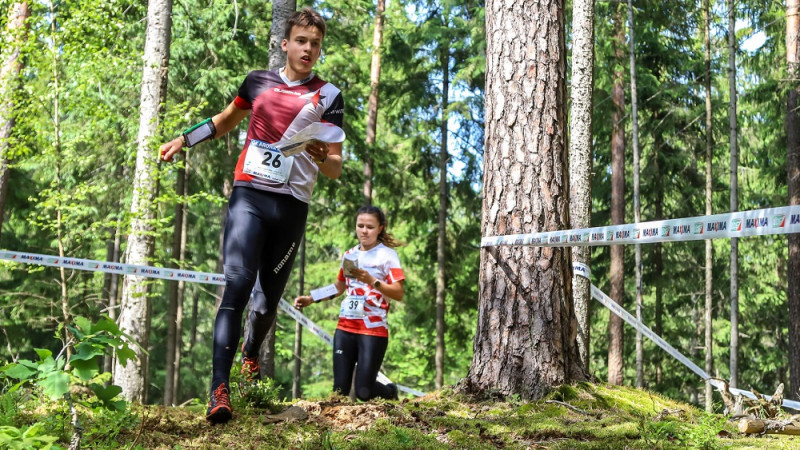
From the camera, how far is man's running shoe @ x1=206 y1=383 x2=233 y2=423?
12.5ft

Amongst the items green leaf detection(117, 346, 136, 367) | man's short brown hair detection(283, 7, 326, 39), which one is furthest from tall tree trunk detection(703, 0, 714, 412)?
green leaf detection(117, 346, 136, 367)

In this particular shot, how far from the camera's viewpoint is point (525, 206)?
4.97 meters

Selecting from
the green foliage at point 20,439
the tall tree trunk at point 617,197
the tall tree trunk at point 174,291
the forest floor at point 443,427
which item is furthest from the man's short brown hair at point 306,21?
the tall tree trunk at point 617,197

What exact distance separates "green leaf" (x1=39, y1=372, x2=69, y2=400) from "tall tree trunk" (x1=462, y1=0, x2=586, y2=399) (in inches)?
114

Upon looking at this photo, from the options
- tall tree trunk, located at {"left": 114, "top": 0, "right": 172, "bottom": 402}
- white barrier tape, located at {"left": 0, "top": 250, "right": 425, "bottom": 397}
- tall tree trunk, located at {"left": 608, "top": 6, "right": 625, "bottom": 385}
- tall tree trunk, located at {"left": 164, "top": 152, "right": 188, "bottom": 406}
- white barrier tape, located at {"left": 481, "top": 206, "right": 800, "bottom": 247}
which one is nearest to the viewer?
white barrier tape, located at {"left": 481, "top": 206, "right": 800, "bottom": 247}

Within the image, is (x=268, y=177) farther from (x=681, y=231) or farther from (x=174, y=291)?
(x=174, y=291)

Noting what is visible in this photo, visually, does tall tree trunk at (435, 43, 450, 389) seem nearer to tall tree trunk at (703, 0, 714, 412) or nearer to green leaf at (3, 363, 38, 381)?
tall tree trunk at (703, 0, 714, 412)

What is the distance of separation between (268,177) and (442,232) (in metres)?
17.0

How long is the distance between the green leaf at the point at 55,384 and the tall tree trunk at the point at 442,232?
18242 mm

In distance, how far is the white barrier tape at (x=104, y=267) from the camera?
26.2 feet

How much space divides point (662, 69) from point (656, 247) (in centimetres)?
520

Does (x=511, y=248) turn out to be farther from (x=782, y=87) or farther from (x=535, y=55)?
(x=782, y=87)

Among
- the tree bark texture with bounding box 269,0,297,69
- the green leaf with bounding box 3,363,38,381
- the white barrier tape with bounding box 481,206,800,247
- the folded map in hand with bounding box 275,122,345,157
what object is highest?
the tree bark texture with bounding box 269,0,297,69

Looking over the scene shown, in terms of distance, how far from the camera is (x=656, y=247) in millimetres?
22484
